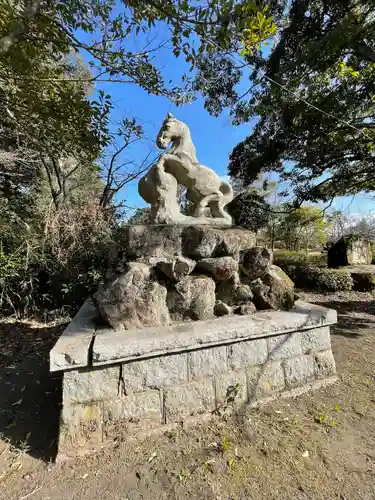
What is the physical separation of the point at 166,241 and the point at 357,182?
4.90 meters

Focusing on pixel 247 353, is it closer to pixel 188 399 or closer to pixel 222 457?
pixel 188 399

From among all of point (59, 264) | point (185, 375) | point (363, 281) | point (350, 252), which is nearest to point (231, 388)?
point (185, 375)

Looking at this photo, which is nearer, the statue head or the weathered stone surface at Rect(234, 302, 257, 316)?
the weathered stone surface at Rect(234, 302, 257, 316)

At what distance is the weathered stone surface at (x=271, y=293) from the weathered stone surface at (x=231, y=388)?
63 cm

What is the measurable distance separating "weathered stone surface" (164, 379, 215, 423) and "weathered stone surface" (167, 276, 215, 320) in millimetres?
476

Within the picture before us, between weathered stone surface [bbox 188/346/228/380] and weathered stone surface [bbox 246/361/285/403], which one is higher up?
weathered stone surface [bbox 188/346/228/380]

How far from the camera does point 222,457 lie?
148cm

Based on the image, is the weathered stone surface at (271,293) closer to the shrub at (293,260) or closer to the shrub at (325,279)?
the shrub at (325,279)

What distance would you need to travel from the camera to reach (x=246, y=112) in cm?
480

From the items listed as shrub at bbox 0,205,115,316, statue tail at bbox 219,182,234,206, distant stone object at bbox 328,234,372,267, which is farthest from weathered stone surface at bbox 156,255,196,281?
distant stone object at bbox 328,234,372,267

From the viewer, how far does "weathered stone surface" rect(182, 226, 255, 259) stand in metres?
2.14

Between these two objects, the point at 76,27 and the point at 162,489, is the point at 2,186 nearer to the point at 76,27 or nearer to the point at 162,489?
the point at 76,27

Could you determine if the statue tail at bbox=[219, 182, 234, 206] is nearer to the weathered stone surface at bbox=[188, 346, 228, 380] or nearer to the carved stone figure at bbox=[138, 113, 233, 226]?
the carved stone figure at bbox=[138, 113, 233, 226]

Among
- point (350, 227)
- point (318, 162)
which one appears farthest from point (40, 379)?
point (350, 227)
